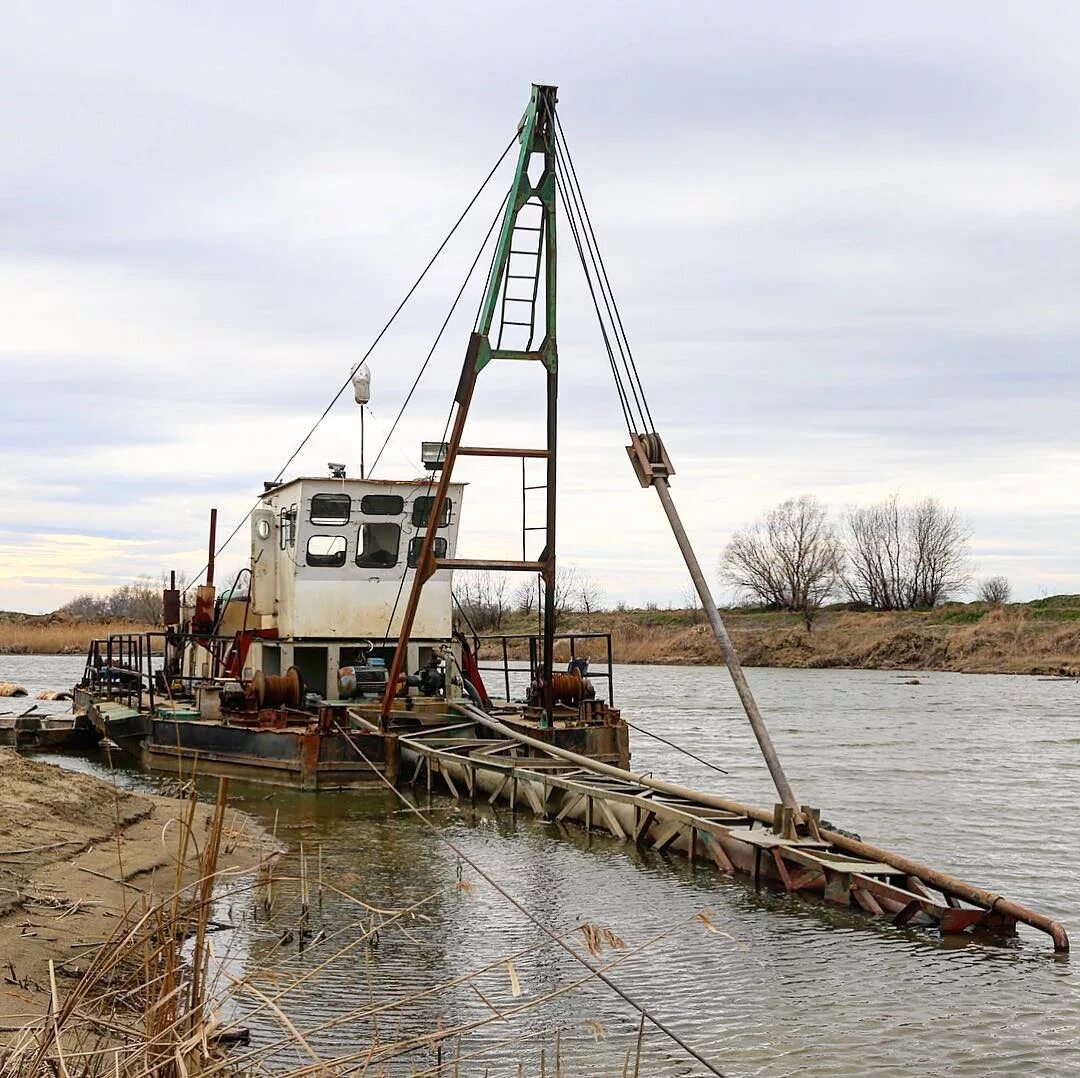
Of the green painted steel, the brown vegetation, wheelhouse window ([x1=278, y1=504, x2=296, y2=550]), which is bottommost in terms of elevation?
the brown vegetation

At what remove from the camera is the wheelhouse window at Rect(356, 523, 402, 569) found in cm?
1898


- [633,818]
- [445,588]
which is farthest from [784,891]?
[445,588]

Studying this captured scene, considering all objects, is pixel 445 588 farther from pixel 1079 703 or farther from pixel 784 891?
pixel 1079 703

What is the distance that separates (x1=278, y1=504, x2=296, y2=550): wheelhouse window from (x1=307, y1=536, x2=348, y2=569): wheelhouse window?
276 mm

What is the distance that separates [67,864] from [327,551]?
9143 mm

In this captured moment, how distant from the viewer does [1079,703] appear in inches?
1344

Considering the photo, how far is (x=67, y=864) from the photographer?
9.99 m

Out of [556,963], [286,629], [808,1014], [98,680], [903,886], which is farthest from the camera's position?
[98,680]

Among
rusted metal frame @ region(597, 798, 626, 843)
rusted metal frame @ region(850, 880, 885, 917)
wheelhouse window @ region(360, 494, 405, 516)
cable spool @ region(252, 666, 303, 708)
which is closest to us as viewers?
rusted metal frame @ region(850, 880, 885, 917)

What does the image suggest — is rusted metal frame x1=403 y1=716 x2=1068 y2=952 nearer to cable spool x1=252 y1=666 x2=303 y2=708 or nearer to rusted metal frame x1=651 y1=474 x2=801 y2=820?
rusted metal frame x1=651 y1=474 x2=801 y2=820

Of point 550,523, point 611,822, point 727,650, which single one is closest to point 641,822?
point 611,822

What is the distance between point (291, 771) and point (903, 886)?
8.42m

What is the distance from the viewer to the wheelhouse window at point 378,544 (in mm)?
18984

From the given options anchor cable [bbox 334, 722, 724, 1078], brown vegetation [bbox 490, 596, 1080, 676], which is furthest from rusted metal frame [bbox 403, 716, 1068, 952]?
brown vegetation [bbox 490, 596, 1080, 676]
